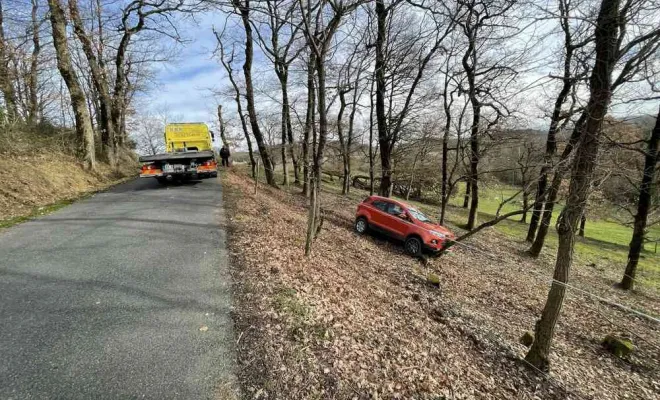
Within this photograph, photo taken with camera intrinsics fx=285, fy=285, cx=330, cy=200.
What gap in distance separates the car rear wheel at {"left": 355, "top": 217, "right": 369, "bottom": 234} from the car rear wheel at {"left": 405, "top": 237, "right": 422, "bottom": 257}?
204cm

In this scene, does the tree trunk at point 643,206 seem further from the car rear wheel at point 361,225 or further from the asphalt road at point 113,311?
the asphalt road at point 113,311

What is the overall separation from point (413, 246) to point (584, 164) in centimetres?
625

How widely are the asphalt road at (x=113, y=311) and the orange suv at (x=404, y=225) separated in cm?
644

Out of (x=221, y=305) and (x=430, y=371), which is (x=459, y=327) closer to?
(x=430, y=371)

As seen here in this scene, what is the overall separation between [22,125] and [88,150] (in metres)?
3.23

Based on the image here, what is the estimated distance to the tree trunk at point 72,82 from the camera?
11.0 m

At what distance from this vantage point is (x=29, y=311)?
3.72 meters

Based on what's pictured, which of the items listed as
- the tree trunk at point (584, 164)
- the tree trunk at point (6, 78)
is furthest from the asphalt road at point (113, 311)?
the tree trunk at point (6, 78)

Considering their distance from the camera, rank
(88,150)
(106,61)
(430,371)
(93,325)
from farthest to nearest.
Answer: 1. (106,61)
2. (88,150)
3. (430,371)
4. (93,325)

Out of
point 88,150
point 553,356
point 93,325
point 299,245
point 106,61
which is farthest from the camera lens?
point 106,61

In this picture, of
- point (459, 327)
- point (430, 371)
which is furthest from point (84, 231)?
point (459, 327)

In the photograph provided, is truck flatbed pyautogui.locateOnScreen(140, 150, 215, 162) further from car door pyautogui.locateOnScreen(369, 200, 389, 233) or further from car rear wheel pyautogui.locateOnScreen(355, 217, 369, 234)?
car door pyautogui.locateOnScreen(369, 200, 389, 233)

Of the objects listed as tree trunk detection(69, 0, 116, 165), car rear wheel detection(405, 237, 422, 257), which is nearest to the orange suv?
car rear wheel detection(405, 237, 422, 257)

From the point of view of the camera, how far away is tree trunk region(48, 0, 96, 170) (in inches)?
435
